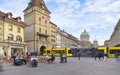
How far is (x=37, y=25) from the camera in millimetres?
72375

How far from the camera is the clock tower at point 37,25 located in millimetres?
71537

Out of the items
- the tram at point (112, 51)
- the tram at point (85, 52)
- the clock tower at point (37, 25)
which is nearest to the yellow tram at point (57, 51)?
the tram at point (85, 52)

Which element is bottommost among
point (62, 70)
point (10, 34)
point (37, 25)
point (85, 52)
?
point (62, 70)

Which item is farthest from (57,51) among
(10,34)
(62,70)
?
(62,70)

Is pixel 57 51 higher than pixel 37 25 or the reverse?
the reverse

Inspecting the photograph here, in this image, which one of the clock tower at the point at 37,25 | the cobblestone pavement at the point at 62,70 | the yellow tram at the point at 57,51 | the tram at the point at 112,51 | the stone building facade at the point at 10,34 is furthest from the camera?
the clock tower at the point at 37,25

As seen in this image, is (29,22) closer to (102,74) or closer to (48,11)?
(48,11)

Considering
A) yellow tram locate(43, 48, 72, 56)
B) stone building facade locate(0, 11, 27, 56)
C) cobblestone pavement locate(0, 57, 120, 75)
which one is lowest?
cobblestone pavement locate(0, 57, 120, 75)

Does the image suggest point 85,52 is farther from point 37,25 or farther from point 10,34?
point 37,25

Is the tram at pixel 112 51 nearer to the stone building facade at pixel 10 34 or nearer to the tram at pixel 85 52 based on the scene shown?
the tram at pixel 85 52

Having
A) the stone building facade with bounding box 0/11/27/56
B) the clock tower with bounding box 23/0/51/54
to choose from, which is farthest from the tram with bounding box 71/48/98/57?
the clock tower with bounding box 23/0/51/54

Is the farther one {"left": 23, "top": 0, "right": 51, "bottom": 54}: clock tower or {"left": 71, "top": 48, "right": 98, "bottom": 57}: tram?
{"left": 23, "top": 0, "right": 51, "bottom": 54}: clock tower

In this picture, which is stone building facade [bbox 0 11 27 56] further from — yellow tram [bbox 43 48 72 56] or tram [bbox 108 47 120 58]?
tram [bbox 108 47 120 58]

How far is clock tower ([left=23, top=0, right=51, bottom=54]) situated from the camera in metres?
71.5
